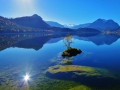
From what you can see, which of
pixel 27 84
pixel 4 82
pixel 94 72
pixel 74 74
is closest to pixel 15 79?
pixel 4 82

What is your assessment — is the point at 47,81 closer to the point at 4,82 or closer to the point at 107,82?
the point at 4,82

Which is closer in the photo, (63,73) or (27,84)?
(27,84)

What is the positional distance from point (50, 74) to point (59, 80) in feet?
16.7

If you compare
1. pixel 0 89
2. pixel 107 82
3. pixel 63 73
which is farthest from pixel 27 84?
pixel 107 82

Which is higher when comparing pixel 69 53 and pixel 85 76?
pixel 69 53

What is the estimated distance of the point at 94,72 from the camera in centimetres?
3881

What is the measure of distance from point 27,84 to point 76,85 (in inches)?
444

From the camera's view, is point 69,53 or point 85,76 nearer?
point 85,76

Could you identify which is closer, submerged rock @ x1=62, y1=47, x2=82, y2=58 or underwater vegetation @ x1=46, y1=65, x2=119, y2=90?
underwater vegetation @ x1=46, y1=65, x2=119, y2=90

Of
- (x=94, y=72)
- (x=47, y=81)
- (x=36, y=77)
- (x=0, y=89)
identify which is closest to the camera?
(x=0, y=89)

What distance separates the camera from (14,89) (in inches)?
1123

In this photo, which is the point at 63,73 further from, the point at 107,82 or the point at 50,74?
the point at 107,82

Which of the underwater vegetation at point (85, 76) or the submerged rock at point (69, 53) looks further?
the submerged rock at point (69, 53)

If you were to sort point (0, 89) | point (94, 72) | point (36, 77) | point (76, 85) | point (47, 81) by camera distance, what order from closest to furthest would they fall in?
point (0, 89), point (76, 85), point (47, 81), point (36, 77), point (94, 72)
